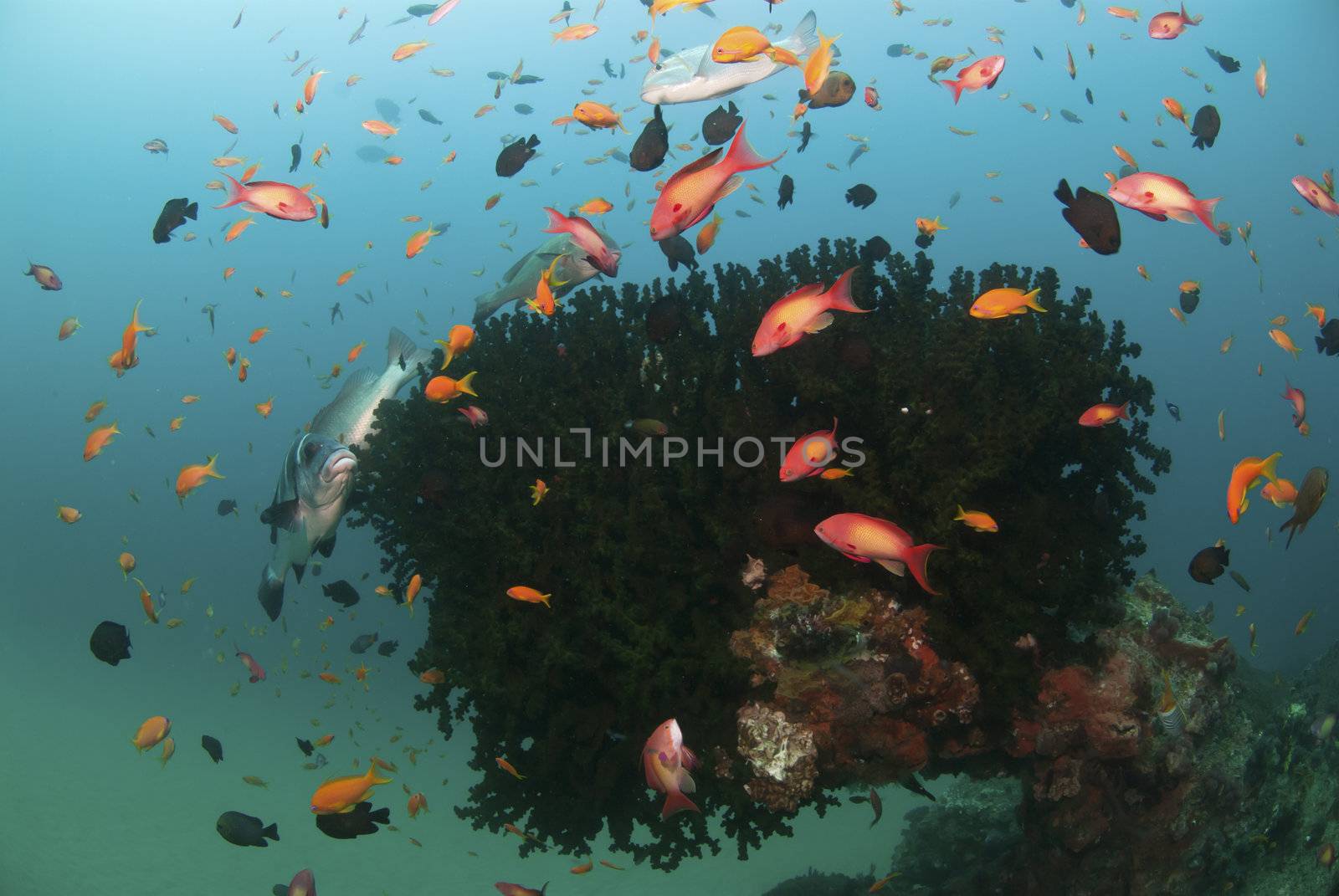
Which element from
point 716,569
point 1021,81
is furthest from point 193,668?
point 1021,81

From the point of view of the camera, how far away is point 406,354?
18.6 ft

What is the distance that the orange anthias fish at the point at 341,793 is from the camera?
4.09 m

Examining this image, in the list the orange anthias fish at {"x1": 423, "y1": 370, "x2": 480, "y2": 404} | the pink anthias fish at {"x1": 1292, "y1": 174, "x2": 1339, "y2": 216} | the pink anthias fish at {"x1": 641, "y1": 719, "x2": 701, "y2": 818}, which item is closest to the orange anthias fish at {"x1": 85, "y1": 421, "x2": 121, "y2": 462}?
the orange anthias fish at {"x1": 423, "y1": 370, "x2": 480, "y2": 404}

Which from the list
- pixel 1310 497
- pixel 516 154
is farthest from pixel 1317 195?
pixel 516 154

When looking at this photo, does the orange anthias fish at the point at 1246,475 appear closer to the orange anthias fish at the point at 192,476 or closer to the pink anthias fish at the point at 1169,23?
the pink anthias fish at the point at 1169,23

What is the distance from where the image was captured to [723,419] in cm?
425

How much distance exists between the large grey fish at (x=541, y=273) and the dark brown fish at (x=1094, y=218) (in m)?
3.21

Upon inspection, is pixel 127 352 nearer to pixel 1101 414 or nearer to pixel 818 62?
pixel 818 62

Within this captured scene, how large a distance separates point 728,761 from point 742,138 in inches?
140

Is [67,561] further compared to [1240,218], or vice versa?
[1240,218]

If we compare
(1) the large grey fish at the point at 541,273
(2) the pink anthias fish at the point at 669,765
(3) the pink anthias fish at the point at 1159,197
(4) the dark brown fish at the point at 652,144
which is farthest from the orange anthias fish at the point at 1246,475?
(1) the large grey fish at the point at 541,273

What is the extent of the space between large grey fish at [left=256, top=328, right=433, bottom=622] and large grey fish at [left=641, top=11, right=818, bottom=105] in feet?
9.83

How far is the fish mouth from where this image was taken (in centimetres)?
475

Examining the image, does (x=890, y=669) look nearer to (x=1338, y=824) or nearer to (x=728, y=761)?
(x=728, y=761)
